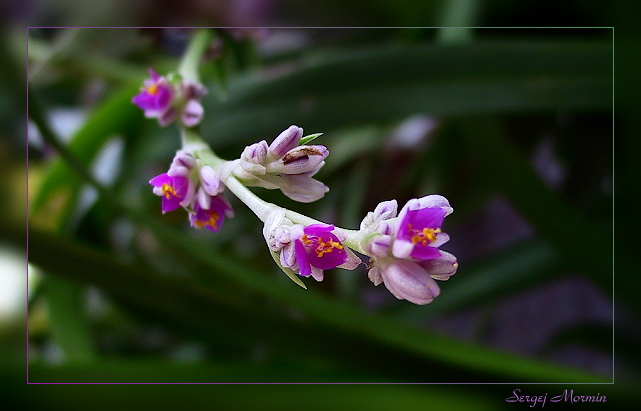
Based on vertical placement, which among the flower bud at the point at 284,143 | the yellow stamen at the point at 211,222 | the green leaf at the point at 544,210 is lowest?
the yellow stamen at the point at 211,222

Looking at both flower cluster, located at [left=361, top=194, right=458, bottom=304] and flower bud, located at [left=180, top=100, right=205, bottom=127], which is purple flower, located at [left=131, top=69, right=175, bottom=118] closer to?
flower bud, located at [left=180, top=100, right=205, bottom=127]

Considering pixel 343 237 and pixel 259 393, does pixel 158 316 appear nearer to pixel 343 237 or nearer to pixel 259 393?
pixel 259 393

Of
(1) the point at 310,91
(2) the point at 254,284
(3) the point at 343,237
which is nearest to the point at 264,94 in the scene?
(1) the point at 310,91

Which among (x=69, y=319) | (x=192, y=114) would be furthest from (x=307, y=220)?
(x=69, y=319)

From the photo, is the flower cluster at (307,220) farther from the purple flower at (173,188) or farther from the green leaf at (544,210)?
the green leaf at (544,210)

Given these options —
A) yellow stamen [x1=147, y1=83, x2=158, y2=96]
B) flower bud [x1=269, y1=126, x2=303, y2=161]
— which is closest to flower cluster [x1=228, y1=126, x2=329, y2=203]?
flower bud [x1=269, y1=126, x2=303, y2=161]

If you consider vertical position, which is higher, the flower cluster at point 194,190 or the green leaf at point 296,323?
the flower cluster at point 194,190

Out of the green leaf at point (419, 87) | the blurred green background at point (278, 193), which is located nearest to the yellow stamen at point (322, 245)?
the blurred green background at point (278, 193)
